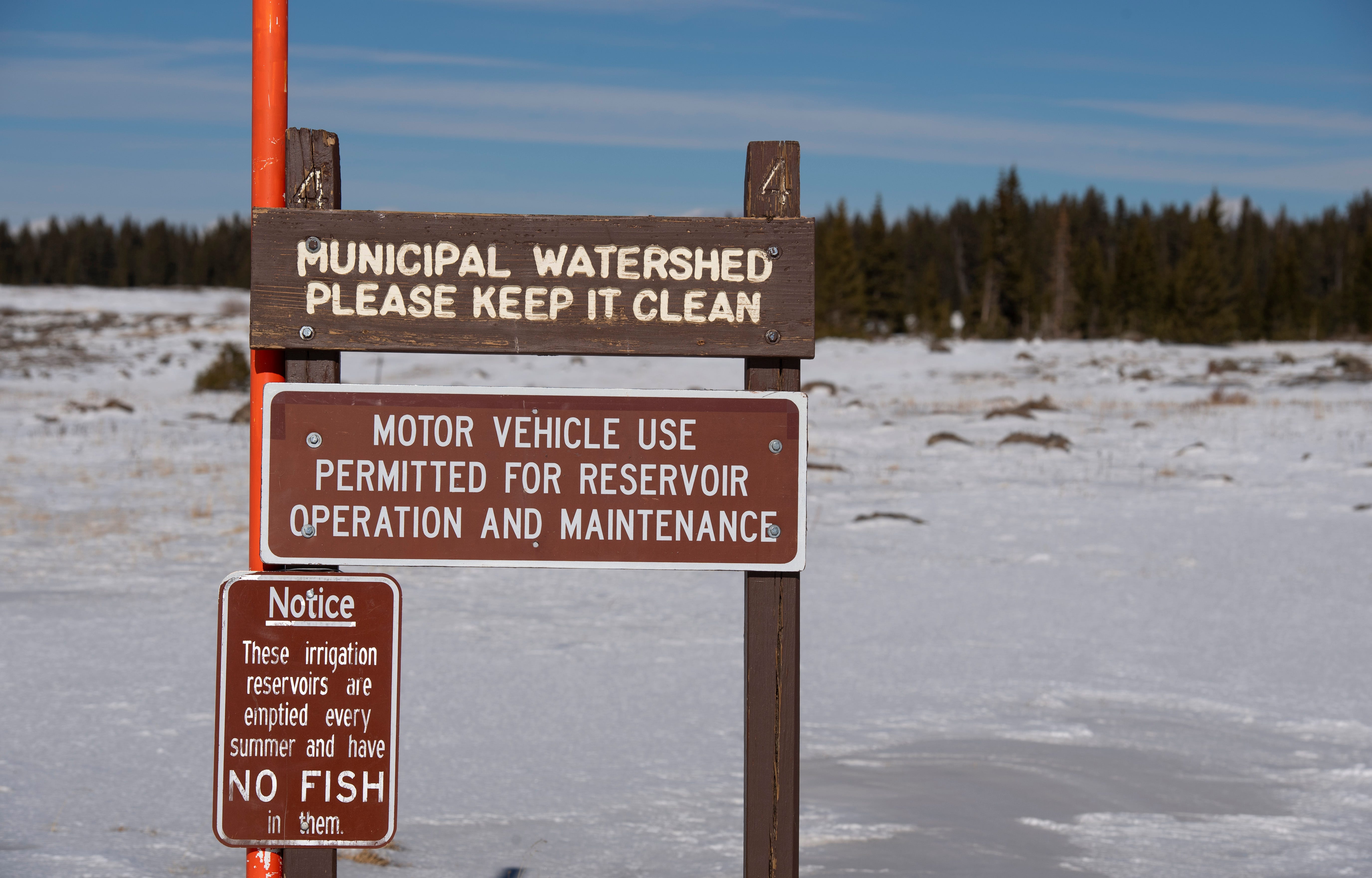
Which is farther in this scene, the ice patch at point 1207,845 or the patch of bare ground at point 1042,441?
the patch of bare ground at point 1042,441

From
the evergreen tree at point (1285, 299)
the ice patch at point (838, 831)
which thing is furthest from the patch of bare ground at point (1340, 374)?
the evergreen tree at point (1285, 299)

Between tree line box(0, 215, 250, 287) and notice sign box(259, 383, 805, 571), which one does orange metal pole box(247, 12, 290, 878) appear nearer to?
notice sign box(259, 383, 805, 571)

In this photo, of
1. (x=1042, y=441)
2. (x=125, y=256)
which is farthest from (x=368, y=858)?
(x=125, y=256)

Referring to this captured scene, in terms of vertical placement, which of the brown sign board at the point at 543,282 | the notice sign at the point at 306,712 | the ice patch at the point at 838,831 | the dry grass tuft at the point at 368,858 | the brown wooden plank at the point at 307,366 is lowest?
the ice patch at the point at 838,831

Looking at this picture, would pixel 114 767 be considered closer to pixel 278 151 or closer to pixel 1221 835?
pixel 278 151

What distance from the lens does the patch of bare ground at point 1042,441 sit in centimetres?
1644

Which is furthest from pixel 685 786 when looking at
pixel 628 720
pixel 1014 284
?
pixel 1014 284

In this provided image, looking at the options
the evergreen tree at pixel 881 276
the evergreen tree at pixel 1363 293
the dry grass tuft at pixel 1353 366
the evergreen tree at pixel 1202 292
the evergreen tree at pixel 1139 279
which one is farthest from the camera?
the evergreen tree at pixel 881 276

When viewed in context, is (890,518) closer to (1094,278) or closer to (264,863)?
(264,863)

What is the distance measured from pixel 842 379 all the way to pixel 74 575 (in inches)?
947

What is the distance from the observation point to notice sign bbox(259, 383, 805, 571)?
9.00 feet

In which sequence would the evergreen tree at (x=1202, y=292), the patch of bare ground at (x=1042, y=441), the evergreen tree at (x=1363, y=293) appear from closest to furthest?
the patch of bare ground at (x=1042, y=441)
the evergreen tree at (x=1202, y=292)
the evergreen tree at (x=1363, y=293)

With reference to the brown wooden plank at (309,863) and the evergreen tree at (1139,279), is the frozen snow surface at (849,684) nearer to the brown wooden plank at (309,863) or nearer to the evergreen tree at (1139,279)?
the brown wooden plank at (309,863)

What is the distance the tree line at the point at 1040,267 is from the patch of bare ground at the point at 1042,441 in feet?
88.3
